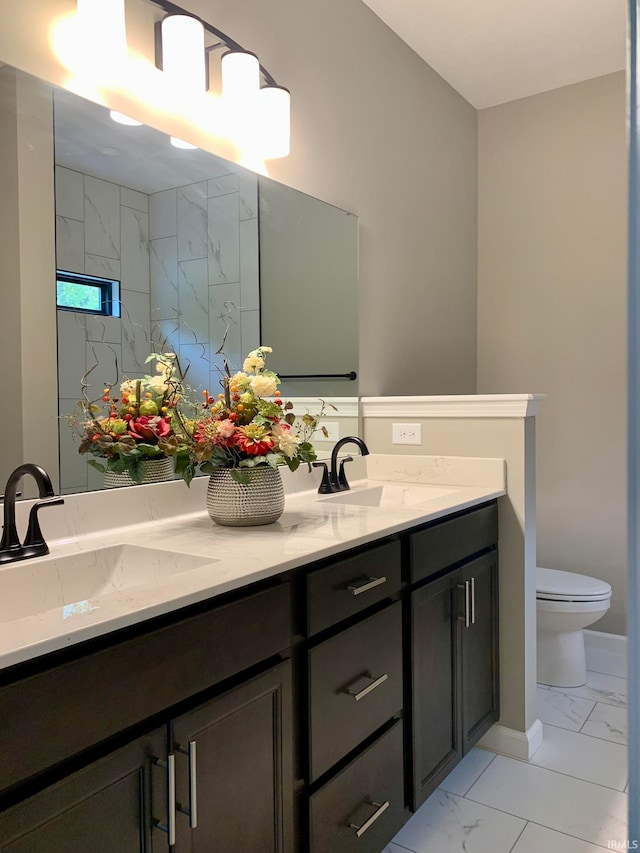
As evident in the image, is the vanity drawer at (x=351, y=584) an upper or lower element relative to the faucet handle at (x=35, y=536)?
lower

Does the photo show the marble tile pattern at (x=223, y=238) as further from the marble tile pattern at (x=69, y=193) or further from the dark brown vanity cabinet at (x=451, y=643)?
the dark brown vanity cabinet at (x=451, y=643)

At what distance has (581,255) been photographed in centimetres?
312

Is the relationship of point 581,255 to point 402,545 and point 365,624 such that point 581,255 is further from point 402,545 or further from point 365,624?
point 365,624

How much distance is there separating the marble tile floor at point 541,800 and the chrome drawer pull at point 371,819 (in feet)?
0.94

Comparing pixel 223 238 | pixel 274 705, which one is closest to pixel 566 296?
pixel 223 238

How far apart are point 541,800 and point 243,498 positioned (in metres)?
1.31

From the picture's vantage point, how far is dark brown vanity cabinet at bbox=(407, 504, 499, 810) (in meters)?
1.70

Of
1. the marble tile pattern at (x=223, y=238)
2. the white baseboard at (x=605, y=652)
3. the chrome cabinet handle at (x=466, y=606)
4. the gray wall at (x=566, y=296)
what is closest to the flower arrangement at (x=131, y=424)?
the marble tile pattern at (x=223, y=238)

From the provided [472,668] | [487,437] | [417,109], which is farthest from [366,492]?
[417,109]

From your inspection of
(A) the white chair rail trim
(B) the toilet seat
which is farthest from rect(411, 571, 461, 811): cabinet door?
(B) the toilet seat

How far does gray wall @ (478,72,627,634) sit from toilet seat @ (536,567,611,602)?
0.46m

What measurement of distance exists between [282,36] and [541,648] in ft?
8.25

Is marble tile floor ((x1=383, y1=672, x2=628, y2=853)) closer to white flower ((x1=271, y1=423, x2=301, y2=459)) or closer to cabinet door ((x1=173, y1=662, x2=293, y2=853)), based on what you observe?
cabinet door ((x1=173, y1=662, x2=293, y2=853))

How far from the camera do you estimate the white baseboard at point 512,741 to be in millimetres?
2184
